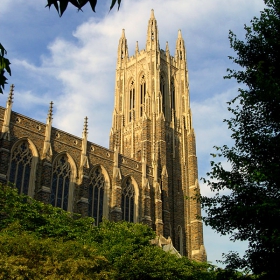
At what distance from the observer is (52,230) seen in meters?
23.8

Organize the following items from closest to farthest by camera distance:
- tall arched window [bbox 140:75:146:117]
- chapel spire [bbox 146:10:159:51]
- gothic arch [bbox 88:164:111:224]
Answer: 1. gothic arch [bbox 88:164:111:224]
2. tall arched window [bbox 140:75:146:117]
3. chapel spire [bbox 146:10:159:51]

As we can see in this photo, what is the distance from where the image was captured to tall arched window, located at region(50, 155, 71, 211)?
3426cm

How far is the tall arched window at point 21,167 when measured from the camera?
3189cm

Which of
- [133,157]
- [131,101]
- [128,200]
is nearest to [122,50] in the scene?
[131,101]

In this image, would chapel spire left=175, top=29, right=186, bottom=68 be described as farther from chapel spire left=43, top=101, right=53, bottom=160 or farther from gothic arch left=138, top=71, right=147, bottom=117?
chapel spire left=43, top=101, right=53, bottom=160

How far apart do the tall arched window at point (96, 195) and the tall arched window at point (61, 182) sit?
265cm

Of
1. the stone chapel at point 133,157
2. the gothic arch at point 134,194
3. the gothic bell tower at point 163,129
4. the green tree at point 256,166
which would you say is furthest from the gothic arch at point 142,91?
the green tree at point 256,166

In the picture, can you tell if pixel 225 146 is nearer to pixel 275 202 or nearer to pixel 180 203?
pixel 275 202

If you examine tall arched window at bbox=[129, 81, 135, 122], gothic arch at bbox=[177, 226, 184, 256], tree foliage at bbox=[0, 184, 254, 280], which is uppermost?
tall arched window at bbox=[129, 81, 135, 122]

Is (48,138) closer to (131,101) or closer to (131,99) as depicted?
(131,101)

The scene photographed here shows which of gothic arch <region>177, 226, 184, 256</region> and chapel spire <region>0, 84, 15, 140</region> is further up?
chapel spire <region>0, 84, 15, 140</region>

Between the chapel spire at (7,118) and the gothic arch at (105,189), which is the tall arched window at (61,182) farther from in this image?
the chapel spire at (7,118)

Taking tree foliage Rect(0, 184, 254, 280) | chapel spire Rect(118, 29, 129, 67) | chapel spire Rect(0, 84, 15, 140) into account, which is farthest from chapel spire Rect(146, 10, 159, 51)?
tree foliage Rect(0, 184, 254, 280)

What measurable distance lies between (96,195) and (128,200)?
167 inches
